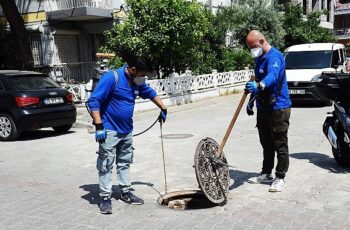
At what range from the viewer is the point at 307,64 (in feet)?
51.5

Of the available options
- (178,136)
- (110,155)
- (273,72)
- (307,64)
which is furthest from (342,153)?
(307,64)

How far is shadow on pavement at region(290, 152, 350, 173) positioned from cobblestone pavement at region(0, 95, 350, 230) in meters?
0.01

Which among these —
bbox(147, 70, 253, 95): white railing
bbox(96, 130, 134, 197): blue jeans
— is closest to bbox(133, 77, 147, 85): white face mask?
bbox(96, 130, 134, 197): blue jeans

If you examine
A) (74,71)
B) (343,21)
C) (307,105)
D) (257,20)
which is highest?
(343,21)

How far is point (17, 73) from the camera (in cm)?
1056

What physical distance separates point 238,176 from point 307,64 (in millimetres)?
10261

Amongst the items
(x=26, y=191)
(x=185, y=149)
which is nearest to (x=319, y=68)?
(x=185, y=149)

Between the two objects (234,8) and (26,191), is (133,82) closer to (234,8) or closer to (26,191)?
(26,191)

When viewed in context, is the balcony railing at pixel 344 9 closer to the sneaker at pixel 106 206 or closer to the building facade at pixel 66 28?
the building facade at pixel 66 28

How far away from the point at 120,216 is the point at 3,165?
3637mm

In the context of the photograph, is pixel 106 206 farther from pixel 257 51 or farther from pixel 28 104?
pixel 28 104

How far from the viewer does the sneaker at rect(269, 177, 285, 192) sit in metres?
5.59

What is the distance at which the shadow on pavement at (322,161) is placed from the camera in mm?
6670

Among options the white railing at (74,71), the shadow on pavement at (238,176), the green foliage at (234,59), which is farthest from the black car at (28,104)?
the green foliage at (234,59)
